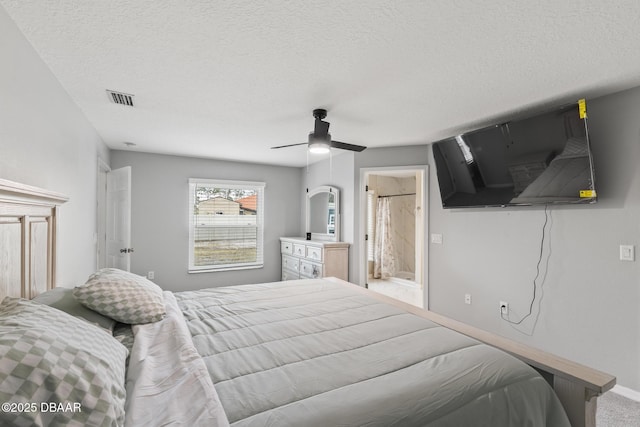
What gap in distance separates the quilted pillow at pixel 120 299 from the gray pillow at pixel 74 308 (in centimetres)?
3

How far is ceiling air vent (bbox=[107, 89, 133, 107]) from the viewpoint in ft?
7.49

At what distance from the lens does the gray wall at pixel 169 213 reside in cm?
433

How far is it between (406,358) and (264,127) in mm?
2609

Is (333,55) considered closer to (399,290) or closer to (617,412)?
(617,412)

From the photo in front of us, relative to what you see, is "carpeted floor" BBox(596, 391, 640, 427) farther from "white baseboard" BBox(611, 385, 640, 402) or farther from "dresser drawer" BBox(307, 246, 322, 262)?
"dresser drawer" BBox(307, 246, 322, 262)

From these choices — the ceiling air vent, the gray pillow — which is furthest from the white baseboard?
the ceiling air vent

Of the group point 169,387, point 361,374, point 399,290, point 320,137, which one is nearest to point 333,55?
point 320,137

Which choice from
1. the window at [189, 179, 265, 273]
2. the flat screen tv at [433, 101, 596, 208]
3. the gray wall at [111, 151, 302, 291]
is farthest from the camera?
the window at [189, 179, 265, 273]

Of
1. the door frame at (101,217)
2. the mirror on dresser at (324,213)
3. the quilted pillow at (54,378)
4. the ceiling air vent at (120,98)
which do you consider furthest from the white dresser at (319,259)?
the quilted pillow at (54,378)

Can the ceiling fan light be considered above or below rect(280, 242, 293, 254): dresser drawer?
above

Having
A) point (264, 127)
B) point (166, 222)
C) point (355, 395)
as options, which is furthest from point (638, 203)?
point (166, 222)

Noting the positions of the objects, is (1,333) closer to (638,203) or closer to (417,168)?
(638,203)

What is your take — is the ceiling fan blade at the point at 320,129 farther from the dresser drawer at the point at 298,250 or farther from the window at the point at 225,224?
the window at the point at 225,224

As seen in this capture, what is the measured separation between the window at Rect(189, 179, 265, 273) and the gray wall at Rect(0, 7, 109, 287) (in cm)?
169
